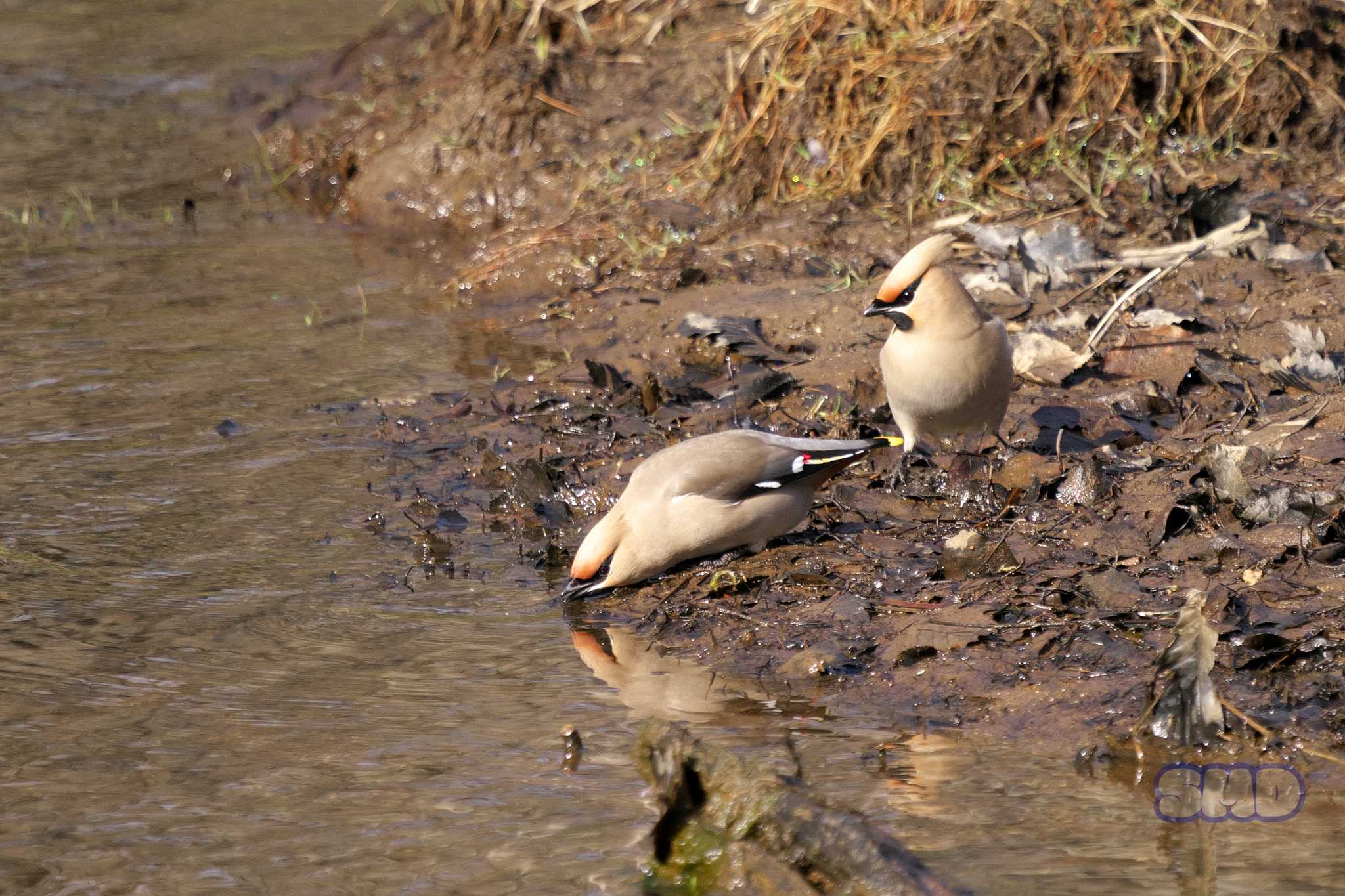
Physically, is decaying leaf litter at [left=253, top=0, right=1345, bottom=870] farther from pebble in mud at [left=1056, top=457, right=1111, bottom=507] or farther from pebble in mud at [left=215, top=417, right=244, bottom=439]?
pebble in mud at [left=215, top=417, right=244, bottom=439]

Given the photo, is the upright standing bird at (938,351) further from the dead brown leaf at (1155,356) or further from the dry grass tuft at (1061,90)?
the dry grass tuft at (1061,90)

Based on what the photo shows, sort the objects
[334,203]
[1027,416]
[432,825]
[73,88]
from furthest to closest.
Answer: [73,88]
[334,203]
[1027,416]
[432,825]

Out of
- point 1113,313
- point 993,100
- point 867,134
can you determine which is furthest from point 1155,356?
point 867,134

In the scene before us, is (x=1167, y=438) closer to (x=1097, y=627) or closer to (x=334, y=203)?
(x=1097, y=627)

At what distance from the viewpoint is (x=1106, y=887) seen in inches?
126

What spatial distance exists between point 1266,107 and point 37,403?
5.58m

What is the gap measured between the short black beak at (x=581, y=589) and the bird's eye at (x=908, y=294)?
133 centimetres

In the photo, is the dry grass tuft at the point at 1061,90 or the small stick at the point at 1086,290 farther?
the dry grass tuft at the point at 1061,90

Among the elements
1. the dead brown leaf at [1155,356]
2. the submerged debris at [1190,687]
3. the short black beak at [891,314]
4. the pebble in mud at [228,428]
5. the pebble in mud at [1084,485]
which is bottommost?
the pebble in mud at [228,428]

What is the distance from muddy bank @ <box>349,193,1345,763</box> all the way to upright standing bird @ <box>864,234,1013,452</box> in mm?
173

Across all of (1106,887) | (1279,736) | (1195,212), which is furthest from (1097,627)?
(1195,212)

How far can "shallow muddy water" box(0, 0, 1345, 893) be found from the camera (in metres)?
3.43

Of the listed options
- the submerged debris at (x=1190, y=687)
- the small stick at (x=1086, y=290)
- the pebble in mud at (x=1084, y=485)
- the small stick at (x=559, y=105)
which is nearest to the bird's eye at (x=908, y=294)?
the pebble in mud at (x=1084, y=485)

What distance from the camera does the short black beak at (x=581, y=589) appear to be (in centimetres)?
498
